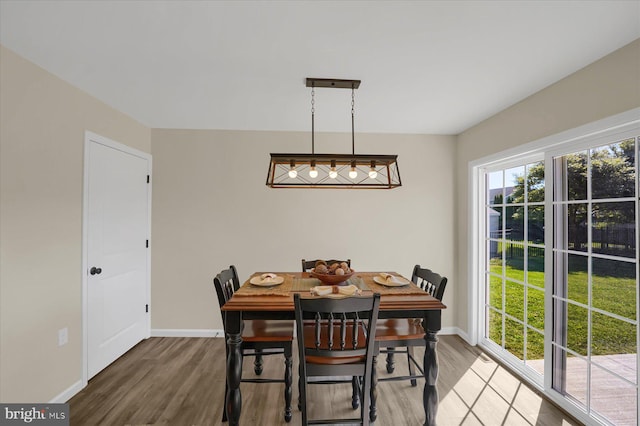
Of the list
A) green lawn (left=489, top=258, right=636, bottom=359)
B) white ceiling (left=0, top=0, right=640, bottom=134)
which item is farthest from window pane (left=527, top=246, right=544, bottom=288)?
white ceiling (left=0, top=0, right=640, bottom=134)

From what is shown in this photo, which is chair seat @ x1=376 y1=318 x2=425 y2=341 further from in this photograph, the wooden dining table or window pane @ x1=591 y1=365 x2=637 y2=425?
window pane @ x1=591 y1=365 x2=637 y2=425

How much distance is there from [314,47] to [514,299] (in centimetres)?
293

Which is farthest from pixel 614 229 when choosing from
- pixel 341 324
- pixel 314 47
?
pixel 314 47

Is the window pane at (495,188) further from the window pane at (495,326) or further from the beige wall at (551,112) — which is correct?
the window pane at (495,326)

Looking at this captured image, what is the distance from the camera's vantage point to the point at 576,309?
223 centimetres

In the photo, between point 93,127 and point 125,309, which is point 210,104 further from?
point 125,309

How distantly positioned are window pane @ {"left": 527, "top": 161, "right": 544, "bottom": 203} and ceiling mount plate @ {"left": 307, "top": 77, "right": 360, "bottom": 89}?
1765 mm

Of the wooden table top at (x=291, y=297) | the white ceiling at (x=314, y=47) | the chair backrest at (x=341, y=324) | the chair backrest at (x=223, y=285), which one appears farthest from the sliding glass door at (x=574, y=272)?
the chair backrest at (x=223, y=285)

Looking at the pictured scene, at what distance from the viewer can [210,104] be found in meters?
2.89

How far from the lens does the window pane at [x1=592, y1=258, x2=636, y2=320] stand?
187 centimetres

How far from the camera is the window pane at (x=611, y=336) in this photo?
187 centimetres

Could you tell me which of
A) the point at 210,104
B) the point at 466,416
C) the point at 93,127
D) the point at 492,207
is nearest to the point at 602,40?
the point at 492,207

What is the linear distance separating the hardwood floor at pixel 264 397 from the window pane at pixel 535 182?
5.45ft

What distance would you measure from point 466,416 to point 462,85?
2.54m
